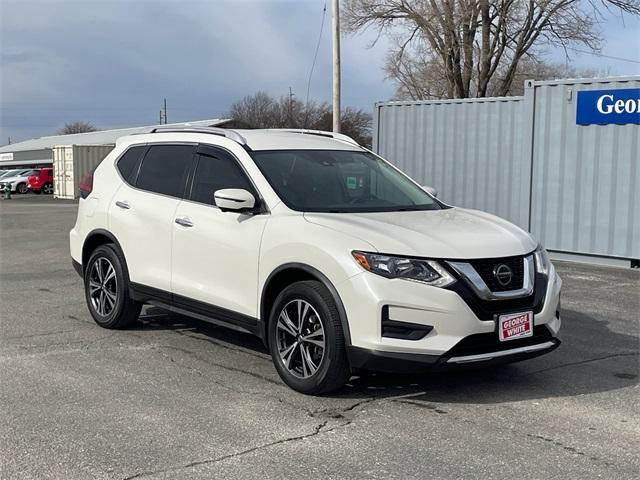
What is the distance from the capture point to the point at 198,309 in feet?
19.5

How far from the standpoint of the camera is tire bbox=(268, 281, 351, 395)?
4.80 m

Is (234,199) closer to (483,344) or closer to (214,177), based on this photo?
(214,177)

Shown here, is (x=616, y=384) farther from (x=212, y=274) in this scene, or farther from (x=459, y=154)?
(x=459, y=154)

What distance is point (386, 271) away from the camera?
4641 mm

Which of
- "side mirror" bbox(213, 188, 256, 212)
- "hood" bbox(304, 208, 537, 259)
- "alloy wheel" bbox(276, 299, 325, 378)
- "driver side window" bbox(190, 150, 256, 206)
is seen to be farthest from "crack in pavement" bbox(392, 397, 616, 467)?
"driver side window" bbox(190, 150, 256, 206)

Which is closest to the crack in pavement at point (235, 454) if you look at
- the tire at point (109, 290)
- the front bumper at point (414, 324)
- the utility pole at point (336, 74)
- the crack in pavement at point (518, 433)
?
the front bumper at point (414, 324)

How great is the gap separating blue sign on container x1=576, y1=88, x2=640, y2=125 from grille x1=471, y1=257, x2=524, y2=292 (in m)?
7.72

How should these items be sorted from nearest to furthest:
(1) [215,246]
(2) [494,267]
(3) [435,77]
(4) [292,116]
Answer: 1. (2) [494,267]
2. (1) [215,246]
3. (3) [435,77]
4. (4) [292,116]

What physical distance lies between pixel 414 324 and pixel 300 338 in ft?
2.85

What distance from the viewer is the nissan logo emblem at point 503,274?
4.81 metres

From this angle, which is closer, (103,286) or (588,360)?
(588,360)

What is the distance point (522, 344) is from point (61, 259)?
9690 mm

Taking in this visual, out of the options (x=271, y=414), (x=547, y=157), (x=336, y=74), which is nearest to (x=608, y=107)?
(x=547, y=157)

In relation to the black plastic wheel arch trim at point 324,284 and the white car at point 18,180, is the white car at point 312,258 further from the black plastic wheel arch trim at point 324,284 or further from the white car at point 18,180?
the white car at point 18,180
